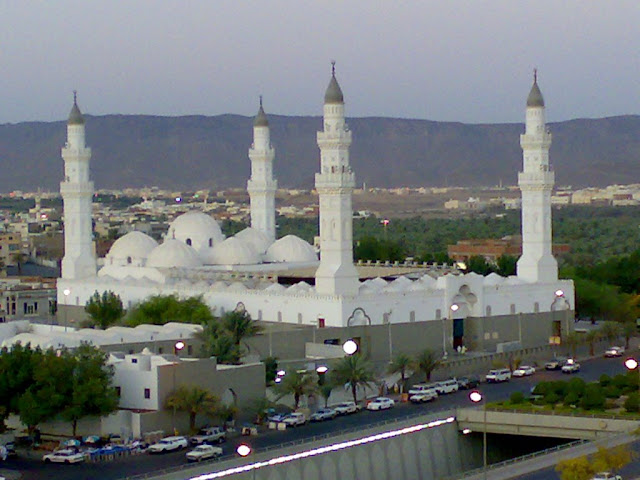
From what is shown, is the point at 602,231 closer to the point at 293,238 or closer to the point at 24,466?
the point at 293,238

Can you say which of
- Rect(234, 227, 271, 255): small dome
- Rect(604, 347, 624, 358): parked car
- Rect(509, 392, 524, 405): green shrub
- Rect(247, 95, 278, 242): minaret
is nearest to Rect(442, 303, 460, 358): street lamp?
Rect(604, 347, 624, 358): parked car

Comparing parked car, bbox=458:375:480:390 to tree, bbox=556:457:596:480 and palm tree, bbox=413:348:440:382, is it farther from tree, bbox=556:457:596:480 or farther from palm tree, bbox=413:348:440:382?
tree, bbox=556:457:596:480

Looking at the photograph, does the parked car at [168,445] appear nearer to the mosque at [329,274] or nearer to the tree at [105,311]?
the mosque at [329,274]

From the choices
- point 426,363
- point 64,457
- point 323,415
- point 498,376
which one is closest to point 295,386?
point 323,415

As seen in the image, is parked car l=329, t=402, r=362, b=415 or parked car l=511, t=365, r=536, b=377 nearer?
parked car l=329, t=402, r=362, b=415

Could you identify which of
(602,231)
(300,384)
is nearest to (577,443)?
(300,384)

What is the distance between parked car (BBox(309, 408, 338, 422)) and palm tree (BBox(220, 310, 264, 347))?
5.82m

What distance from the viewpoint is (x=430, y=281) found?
5231cm

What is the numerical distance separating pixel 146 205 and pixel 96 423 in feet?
499

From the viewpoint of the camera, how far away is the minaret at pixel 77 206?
59219mm

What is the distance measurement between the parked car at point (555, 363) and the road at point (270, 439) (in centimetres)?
158

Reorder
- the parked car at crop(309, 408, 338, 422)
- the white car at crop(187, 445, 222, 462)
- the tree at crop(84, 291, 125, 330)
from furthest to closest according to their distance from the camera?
the tree at crop(84, 291, 125, 330) → the parked car at crop(309, 408, 338, 422) → the white car at crop(187, 445, 222, 462)

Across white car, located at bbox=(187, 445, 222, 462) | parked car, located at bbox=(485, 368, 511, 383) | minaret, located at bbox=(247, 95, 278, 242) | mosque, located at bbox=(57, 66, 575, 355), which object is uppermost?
minaret, located at bbox=(247, 95, 278, 242)

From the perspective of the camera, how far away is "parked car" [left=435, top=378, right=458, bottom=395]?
141 ft
